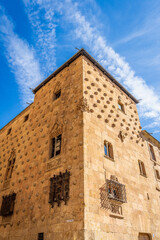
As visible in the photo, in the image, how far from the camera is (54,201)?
718 centimetres

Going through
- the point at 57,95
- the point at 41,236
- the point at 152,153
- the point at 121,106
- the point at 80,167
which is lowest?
the point at 41,236

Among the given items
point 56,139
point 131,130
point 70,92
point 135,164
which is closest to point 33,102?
point 70,92

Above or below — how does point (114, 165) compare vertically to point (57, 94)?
below

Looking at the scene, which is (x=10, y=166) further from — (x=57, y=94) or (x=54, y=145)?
(x=57, y=94)

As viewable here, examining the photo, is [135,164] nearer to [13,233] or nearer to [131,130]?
[131,130]

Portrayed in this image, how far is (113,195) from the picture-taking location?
7.59 metres

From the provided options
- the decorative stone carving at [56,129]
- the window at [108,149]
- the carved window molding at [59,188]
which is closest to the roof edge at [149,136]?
the window at [108,149]

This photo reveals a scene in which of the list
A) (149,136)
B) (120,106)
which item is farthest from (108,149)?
(149,136)

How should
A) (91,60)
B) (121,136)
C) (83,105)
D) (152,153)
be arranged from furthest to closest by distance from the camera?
(152,153) < (91,60) < (121,136) < (83,105)

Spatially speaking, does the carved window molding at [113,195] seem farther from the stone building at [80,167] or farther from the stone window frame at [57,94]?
the stone window frame at [57,94]

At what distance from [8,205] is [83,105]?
6.43 meters

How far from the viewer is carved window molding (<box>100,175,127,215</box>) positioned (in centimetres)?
710

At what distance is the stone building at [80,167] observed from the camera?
22.1 feet

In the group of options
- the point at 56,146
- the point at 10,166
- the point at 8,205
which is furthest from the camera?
the point at 10,166
